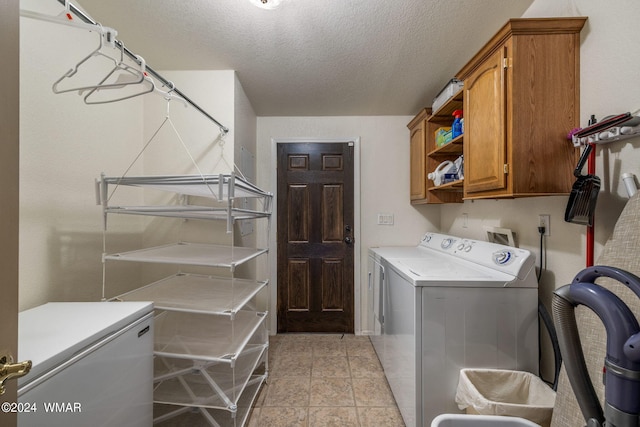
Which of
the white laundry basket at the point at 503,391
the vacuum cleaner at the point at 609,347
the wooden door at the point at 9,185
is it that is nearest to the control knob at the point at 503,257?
the white laundry basket at the point at 503,391

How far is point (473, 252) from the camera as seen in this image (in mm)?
1794

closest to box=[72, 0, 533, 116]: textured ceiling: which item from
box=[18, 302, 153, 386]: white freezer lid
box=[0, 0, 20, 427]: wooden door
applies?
box=[0, 0, 20, 427]: wooden door

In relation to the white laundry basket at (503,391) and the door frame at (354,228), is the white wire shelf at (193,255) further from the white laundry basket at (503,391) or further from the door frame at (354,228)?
the white laundry basket at (503,391)

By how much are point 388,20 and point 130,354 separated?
207 cm

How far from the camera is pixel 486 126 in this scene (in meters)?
1.40

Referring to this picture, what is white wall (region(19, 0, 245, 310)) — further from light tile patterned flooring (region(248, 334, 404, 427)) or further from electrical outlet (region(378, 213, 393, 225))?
electrical outlet (region(378, 213, 393, 225))

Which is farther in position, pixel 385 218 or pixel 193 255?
pixel 385 218

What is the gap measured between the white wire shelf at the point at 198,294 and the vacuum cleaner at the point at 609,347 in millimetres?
1228

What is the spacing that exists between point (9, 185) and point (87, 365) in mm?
625

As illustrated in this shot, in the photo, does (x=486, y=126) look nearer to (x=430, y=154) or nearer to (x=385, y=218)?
(x=430, y=154)

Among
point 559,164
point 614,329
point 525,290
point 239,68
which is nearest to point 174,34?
point 239,68

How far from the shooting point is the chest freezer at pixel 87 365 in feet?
2.36

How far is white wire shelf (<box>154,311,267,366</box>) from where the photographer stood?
54.5 inches

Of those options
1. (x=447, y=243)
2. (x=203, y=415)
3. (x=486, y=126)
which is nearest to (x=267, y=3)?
(x=486, y=126)
